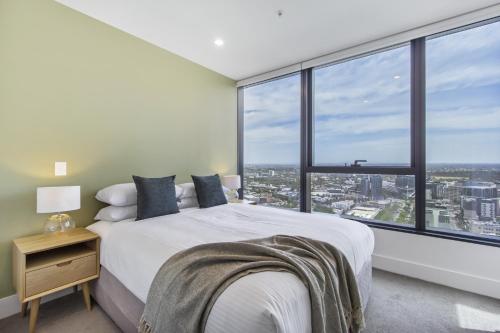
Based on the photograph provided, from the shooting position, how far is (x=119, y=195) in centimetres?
237

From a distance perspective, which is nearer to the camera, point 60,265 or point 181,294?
point 181,294

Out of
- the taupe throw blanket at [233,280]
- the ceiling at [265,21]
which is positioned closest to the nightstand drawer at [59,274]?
the taupe throw blanket at [233,280]

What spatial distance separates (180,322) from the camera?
1.10 m

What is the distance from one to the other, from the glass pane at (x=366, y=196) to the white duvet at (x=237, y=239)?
108cm

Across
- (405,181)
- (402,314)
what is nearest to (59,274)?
(402,314)

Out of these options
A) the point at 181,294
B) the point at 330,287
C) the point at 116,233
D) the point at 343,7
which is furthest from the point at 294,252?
the point at 343,7

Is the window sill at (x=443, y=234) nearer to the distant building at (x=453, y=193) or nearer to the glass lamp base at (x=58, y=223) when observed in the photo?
the distant building at (x=453, y=193)

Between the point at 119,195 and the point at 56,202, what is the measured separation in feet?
1.68

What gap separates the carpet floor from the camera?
1.86m

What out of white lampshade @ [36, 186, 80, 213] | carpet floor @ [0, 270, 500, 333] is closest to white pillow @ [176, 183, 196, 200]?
white lampshade @ [36, 186, 80, 213]

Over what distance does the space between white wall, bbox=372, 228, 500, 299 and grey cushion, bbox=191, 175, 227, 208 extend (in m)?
2.04

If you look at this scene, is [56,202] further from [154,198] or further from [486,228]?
[486,228]

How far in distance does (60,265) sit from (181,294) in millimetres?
1357

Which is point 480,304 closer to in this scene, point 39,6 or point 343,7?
point 343,7
